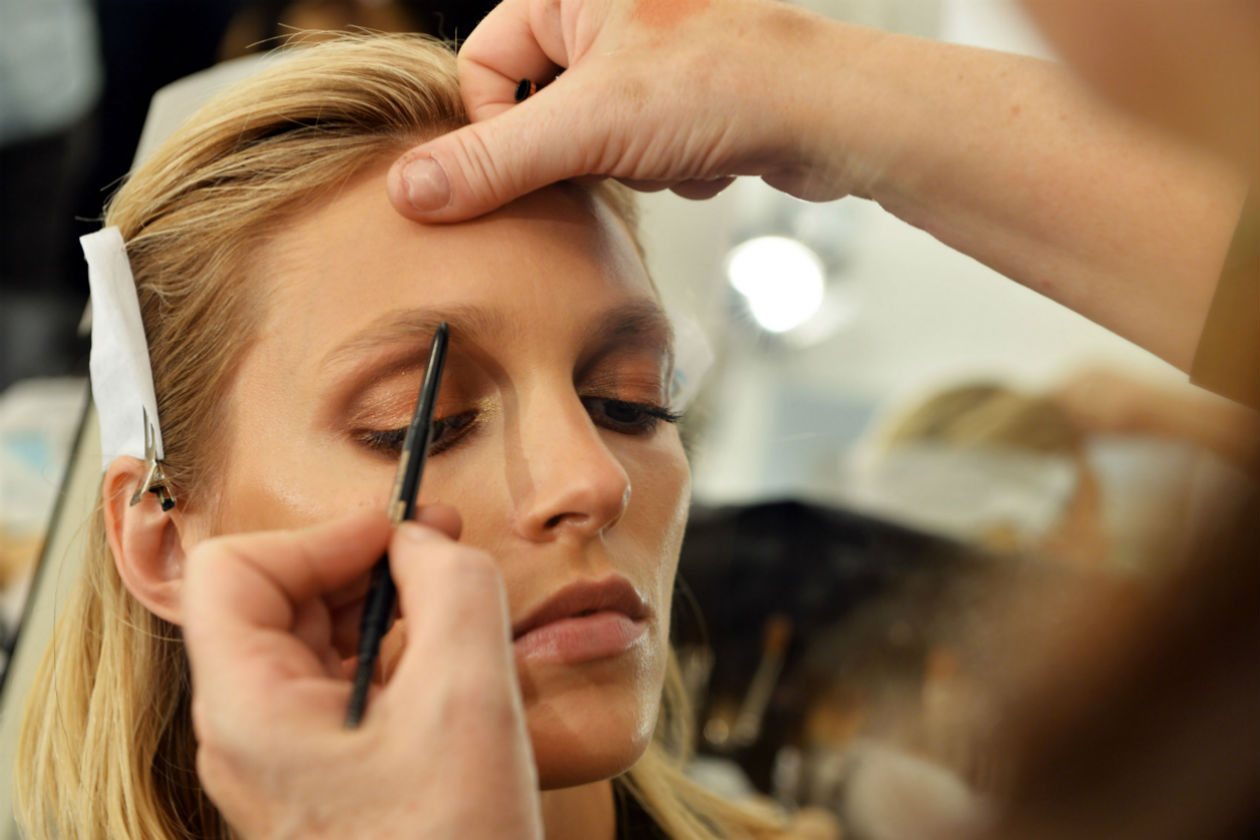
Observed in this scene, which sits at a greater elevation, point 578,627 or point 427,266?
point 427,266

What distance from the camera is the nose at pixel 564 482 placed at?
0.64m

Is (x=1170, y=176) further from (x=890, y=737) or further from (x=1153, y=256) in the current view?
(x=890, y=737)

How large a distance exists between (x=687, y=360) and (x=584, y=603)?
1.22 ft

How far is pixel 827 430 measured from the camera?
1952mm

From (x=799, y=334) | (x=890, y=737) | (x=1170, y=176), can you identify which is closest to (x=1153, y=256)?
(x=1170, y=176)

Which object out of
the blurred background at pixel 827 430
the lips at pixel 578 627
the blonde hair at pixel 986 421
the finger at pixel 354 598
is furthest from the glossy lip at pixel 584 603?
the blonde hair at pixel 986 421

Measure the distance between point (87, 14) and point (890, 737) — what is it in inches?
56.2

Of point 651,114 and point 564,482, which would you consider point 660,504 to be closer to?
point 564,482

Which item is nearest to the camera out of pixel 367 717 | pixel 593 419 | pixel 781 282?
pixel 367 717

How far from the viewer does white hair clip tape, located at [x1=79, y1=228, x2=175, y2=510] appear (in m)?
0.78

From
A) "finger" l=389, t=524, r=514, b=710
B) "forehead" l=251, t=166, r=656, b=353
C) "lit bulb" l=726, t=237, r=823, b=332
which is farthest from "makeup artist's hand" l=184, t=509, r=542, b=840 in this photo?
"lit bulb" l=726, t=237, r=823, b=332

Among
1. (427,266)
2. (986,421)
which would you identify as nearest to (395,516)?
(427,266)

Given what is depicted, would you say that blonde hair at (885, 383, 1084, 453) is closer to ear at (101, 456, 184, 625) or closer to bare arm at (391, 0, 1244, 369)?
bare arm at (391, 0, 1244, 369)

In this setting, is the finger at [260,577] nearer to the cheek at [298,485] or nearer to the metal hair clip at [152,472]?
the cheek at [298,485]
